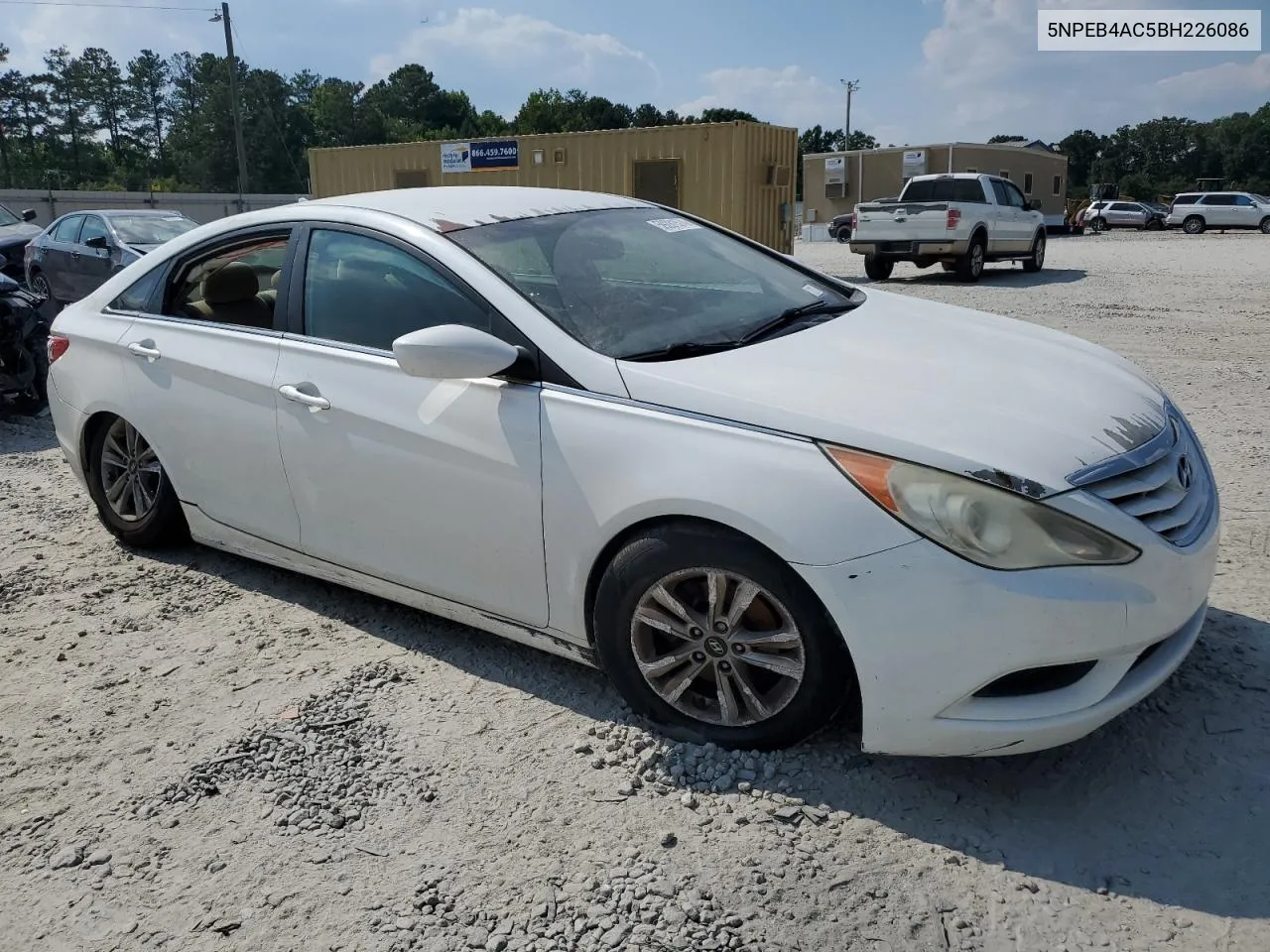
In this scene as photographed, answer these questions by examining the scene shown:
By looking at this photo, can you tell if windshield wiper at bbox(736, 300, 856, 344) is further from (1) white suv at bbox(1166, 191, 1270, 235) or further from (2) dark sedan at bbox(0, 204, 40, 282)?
(1) white suv at bbox(1166, 191, 1270, 235)

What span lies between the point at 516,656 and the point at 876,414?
5.27 feet

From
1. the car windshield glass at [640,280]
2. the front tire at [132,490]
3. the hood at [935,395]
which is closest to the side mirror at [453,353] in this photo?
the car windshield glass at [640,280]

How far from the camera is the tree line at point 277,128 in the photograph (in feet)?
231

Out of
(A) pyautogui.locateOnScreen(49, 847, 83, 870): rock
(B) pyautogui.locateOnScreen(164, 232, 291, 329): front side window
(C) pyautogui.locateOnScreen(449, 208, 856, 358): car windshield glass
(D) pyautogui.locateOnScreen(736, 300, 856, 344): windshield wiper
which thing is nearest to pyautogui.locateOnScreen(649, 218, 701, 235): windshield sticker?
(C) pyautogui.locateOnScreen(449, 208, 856, 358): car windshield glass

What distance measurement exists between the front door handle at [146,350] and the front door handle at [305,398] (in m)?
0.86

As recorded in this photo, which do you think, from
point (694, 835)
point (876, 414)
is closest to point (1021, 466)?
point (876, 414)

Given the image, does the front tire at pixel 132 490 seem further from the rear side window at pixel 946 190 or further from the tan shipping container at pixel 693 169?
the rear side window at pixel 946 190

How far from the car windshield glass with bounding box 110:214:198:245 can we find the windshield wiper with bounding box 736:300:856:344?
38.9 ft

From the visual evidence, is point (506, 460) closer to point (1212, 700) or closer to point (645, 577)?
point (645, 577)

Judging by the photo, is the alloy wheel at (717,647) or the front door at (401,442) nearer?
the alloy wheel at (717,647)

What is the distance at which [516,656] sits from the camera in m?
3.58

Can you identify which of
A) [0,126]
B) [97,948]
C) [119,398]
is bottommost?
[97,948]

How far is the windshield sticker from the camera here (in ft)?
13.1

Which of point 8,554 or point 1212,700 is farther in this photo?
point 8,554
